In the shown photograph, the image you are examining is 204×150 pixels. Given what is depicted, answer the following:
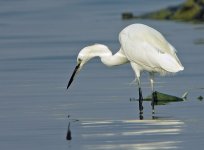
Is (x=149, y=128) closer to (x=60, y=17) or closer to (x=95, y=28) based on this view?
(x=95, y=28)

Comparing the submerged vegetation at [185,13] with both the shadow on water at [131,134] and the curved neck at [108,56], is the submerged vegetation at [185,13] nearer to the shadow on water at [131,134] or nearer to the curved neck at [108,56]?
the curved neck at [108,56]

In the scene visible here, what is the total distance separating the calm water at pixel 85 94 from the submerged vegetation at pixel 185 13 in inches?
25.3

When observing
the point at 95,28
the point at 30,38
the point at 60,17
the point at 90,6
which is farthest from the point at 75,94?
the point at 90,6

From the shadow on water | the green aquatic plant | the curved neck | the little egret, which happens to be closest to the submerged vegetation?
the curved neck

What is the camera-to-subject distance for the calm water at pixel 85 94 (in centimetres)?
1262

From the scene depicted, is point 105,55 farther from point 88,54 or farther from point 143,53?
point 143,53

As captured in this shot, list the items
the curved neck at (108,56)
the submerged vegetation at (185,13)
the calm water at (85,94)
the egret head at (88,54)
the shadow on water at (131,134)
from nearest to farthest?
Result: the shadow on water at (131,134) < the calm water at (85,94) < the egret head at (88,54) < the curved neck at (108,56) < the submerged vegetation at (185,13)

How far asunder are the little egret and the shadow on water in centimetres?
151

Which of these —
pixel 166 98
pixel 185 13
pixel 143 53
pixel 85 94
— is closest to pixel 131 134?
pixel 166 98

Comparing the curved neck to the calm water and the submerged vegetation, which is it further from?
the submerged vegetation

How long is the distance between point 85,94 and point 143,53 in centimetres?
114

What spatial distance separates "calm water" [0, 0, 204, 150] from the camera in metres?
12.6

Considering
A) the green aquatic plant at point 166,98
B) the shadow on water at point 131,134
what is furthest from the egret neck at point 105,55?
the shadow on water at point 131,134

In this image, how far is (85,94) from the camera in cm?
1652
